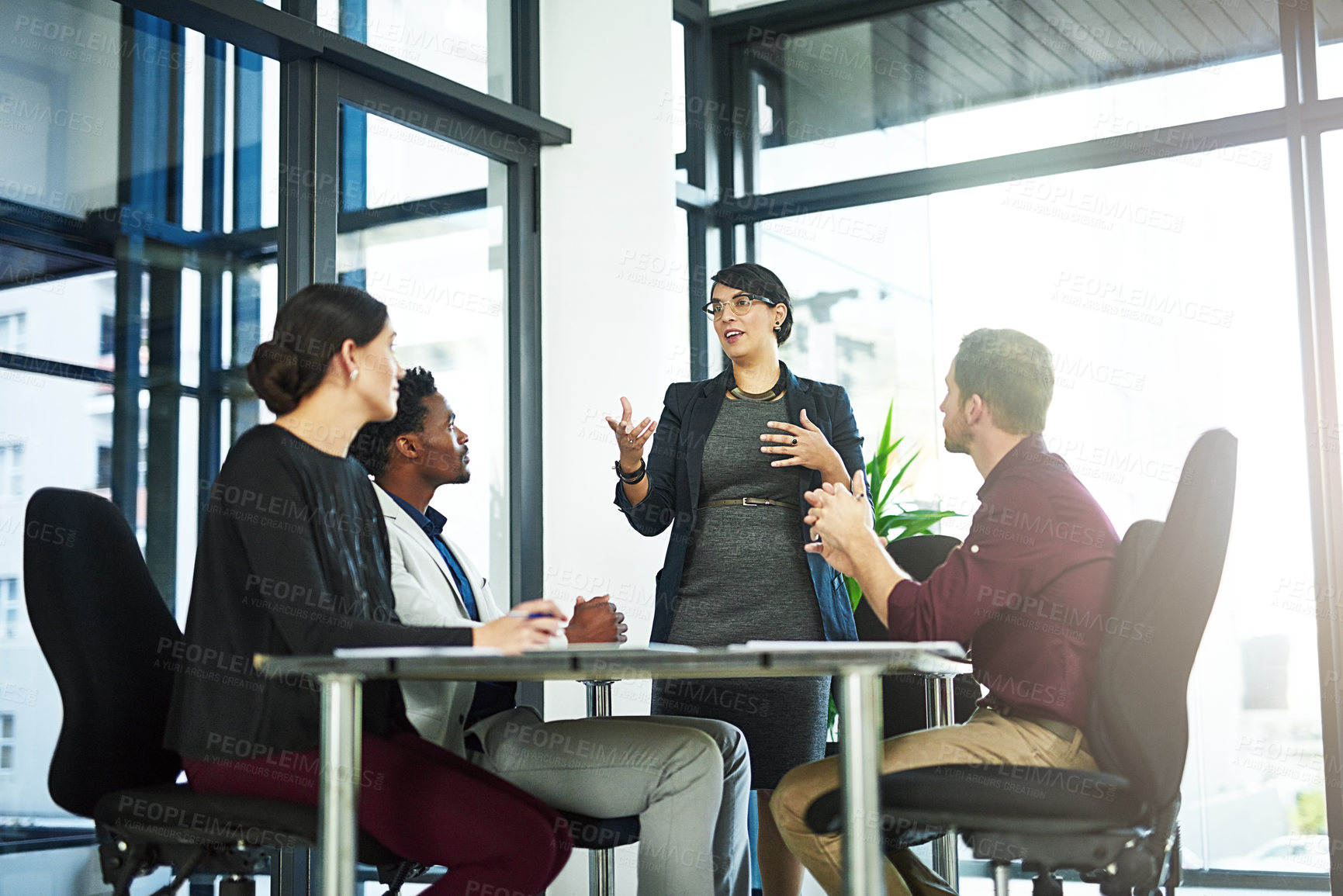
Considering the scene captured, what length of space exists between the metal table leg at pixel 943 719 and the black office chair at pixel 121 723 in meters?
1.20

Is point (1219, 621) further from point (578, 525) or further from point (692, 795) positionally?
point (692, 795)

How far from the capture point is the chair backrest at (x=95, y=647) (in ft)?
6.26

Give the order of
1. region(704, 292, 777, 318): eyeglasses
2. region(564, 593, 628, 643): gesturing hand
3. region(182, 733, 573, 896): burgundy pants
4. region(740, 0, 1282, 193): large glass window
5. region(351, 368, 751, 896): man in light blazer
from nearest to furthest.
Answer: region(182, 733, 573, 896): burgundy pants → region(351, 368, 751, 896): man in light blazer → region(564, 593, 628, 643): gesturing hand → region(704, 292, 777, 318): eyeglasses → region(740, 0, 1282, 193): large glass window

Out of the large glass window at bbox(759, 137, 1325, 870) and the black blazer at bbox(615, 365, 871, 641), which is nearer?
the black blazer at bbox(615, 365, 871, 641)

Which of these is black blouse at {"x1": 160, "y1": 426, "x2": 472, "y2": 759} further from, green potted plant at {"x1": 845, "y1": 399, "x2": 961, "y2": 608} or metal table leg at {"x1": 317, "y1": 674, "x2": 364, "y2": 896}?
green potted plant at {"x1": 845, "y1": 399, "x2": 961, "y2": 608}

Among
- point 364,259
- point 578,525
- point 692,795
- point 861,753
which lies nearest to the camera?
point 861,753

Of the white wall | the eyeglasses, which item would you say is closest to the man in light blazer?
the eyeglasses

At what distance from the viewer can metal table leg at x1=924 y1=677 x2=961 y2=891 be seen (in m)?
2.75

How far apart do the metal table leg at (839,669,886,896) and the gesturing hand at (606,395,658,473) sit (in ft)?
4.38

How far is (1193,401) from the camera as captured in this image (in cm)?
414

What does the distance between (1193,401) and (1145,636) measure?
2532 mm

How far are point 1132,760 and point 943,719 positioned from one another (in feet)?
2.97

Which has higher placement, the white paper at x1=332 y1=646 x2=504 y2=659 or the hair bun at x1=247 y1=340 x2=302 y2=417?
the hair bun at x1=247 y1=340 x2=302 y2=417

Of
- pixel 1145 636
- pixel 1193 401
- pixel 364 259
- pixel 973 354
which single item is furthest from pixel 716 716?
pixel 1193 401
